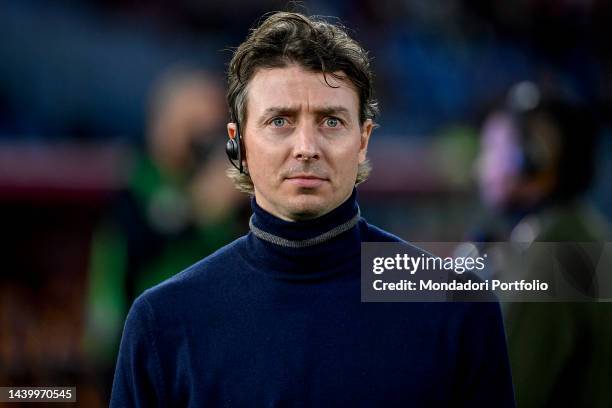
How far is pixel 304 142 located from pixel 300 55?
155 millimetres

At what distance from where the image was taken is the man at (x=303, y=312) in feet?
5.66

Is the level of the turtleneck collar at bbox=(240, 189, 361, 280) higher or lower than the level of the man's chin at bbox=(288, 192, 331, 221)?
lower

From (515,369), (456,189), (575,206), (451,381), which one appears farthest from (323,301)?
(456,189)

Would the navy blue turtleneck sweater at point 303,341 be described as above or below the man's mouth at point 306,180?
below

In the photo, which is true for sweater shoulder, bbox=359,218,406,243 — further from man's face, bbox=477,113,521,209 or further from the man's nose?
man's face, bbox=477,113,521,209

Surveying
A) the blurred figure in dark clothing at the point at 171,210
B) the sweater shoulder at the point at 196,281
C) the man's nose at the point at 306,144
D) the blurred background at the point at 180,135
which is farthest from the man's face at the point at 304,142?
the blurred figure in dark clothing at the point at 171,210

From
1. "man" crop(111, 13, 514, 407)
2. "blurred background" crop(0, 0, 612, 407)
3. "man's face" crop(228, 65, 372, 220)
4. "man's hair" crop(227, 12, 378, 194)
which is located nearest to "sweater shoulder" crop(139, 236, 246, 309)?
"man" crop(111, 13, 514, 407)

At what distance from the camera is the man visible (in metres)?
1.73

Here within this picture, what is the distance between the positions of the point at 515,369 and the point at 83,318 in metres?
2.78

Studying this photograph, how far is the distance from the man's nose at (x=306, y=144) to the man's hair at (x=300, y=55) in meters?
0.10

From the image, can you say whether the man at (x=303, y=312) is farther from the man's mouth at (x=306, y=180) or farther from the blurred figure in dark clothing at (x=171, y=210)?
the blurred figure in dark clothing at (x=171, y=210)

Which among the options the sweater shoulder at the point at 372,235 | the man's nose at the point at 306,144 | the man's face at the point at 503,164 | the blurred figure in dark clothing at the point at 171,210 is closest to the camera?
the man's nose at the point at 306,144

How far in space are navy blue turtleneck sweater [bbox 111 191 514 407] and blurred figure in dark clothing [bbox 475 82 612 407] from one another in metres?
0.84

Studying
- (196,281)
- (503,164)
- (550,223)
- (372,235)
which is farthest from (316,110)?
(503,164)
